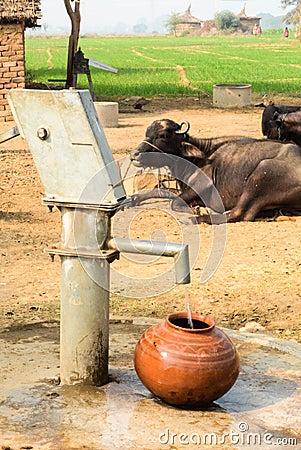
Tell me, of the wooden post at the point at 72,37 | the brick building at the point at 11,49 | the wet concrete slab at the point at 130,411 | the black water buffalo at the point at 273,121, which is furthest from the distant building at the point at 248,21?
the wet concrete slab at the point at 130,411

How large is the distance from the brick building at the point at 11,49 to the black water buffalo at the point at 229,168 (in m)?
7.58

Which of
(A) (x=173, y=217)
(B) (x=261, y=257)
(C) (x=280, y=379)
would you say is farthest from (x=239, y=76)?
(C) (x=280, y=379)

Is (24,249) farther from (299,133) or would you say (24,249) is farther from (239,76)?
(239,76)

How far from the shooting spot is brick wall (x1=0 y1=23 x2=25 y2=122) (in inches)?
672

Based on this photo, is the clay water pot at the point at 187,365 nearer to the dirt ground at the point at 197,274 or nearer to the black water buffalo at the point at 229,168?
the dirt ground at the point at 197,274

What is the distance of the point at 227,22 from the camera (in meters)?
120

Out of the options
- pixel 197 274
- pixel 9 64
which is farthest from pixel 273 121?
pixel 9 64

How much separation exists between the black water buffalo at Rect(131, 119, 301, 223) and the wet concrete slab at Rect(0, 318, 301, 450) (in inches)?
184

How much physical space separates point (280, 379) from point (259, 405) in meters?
0.43

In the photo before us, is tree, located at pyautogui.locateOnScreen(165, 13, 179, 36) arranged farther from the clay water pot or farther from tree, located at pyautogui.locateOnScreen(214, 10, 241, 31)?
the clay water pot

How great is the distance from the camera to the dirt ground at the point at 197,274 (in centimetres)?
606

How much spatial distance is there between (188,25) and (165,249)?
416ft

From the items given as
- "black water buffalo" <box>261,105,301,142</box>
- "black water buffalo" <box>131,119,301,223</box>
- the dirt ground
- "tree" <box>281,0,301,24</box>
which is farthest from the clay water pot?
"tree" <box>281,0,301,24</box>

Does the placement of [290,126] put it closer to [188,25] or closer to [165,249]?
[165,249]
